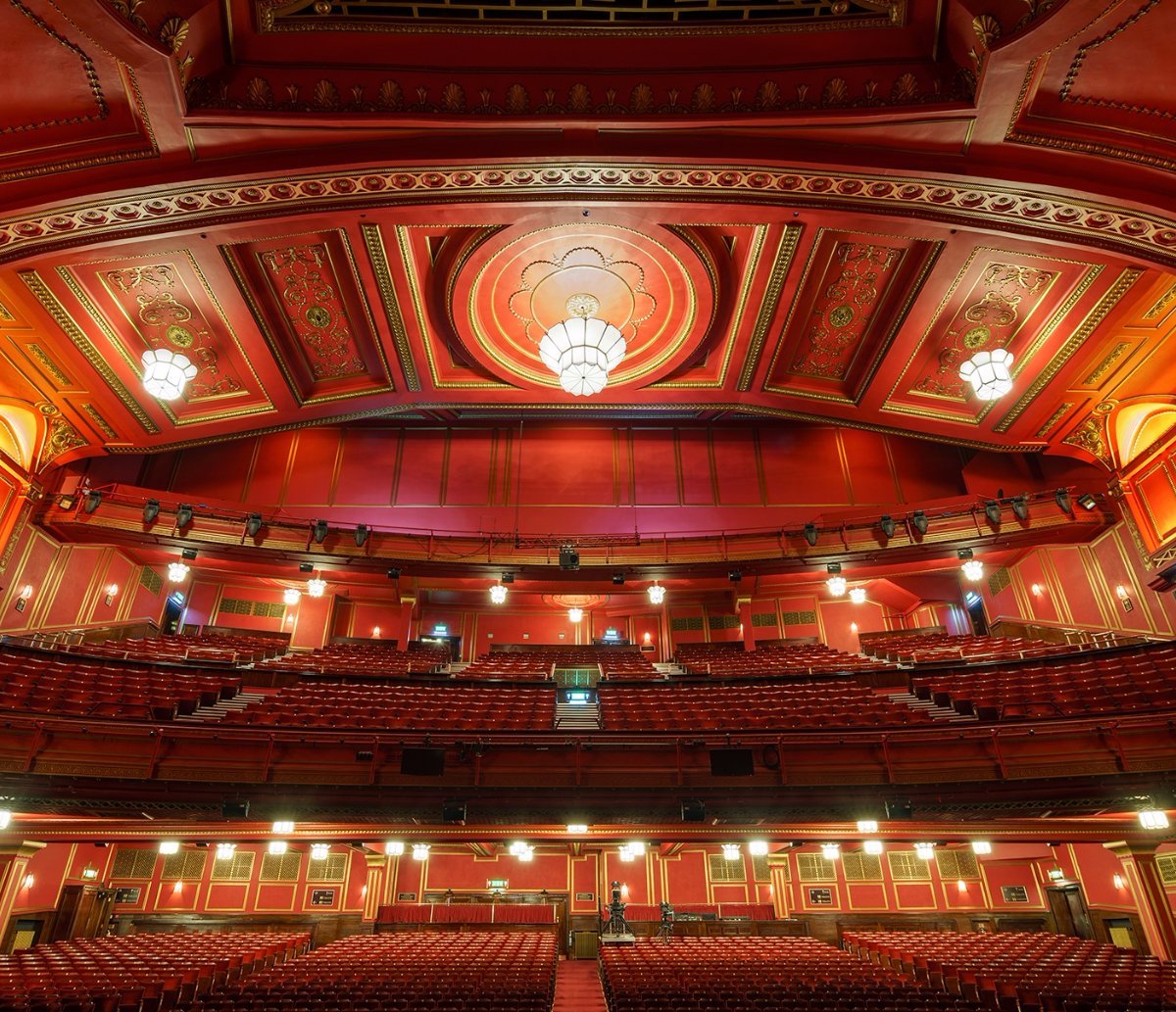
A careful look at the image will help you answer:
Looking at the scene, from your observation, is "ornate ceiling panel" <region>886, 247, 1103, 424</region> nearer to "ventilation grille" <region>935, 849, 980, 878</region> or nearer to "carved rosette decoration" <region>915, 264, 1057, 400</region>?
"carved rosette decoration" <region>915, 264, 1057, 400</region>

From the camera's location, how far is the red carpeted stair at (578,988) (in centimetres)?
732

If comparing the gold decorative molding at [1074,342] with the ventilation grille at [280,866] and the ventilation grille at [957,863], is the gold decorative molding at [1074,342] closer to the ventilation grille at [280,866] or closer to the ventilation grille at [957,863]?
the ventilation grille at [957,863]

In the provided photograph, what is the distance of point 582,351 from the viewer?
947cm

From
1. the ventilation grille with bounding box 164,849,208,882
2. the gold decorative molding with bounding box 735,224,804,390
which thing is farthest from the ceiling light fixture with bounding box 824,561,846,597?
the ventilation grille with bounding box 164,849,208,882

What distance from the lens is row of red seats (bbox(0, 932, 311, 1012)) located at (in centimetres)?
556

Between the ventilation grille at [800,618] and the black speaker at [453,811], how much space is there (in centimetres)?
1080

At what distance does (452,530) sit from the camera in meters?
14.9

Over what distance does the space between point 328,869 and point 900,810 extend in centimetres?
1059

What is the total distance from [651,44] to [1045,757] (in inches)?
339

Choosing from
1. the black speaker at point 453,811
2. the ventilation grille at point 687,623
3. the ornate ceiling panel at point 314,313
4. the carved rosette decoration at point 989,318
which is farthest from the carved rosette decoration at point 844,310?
the black speaker at point 453,811

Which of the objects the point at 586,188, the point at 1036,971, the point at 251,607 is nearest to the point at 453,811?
the point at 1036,971

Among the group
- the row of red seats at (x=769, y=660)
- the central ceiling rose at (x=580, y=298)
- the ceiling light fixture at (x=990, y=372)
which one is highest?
the central ceiling rose at (x=580, y=298)

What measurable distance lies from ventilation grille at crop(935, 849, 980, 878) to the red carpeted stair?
6933 millimetres

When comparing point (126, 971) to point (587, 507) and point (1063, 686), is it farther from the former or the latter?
point (1063, 686)
